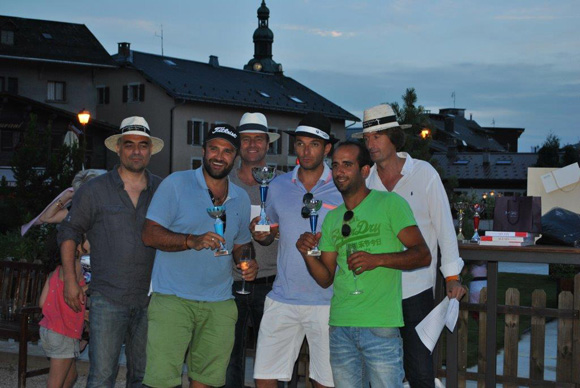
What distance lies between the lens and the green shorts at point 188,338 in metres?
5.44

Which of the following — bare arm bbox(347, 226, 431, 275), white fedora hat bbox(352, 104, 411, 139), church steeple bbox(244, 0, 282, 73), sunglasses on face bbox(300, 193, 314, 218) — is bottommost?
bare arm bbox(347, 226, 431, 275)

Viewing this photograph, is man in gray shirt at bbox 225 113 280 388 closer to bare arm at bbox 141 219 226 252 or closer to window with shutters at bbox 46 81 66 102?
bare arm at bbox 141 219 226 252

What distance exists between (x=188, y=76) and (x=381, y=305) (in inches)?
2007

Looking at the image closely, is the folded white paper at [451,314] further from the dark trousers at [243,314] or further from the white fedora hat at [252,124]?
the white fedora hat at [252,124]

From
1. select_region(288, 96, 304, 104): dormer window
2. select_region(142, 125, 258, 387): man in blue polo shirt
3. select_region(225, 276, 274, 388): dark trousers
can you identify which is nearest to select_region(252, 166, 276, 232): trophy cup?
select_region(142, 125, 258, 387): man in blue polo shirt

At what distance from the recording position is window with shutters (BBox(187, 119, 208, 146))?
5016 centimetres

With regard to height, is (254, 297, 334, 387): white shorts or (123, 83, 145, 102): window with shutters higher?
(123, 83, 145, 102): window with shutters

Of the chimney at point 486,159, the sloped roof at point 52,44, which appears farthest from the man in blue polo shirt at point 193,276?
the chimney at point 486,159

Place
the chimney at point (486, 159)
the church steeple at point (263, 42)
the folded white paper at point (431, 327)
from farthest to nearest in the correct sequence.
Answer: the church steeple at point (263, 42)
the chimney at point (486, 159)
the folded white paper at point (431, 327)

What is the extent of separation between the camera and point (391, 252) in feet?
16.2

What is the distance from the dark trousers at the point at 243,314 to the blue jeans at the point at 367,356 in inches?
51.7

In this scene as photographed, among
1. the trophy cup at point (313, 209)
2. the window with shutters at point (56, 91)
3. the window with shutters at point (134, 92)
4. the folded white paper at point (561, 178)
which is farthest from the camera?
the window with shutters at point (56, 91)

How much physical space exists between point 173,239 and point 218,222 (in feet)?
1.04

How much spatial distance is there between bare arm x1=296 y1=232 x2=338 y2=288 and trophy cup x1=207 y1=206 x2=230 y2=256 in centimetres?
49
